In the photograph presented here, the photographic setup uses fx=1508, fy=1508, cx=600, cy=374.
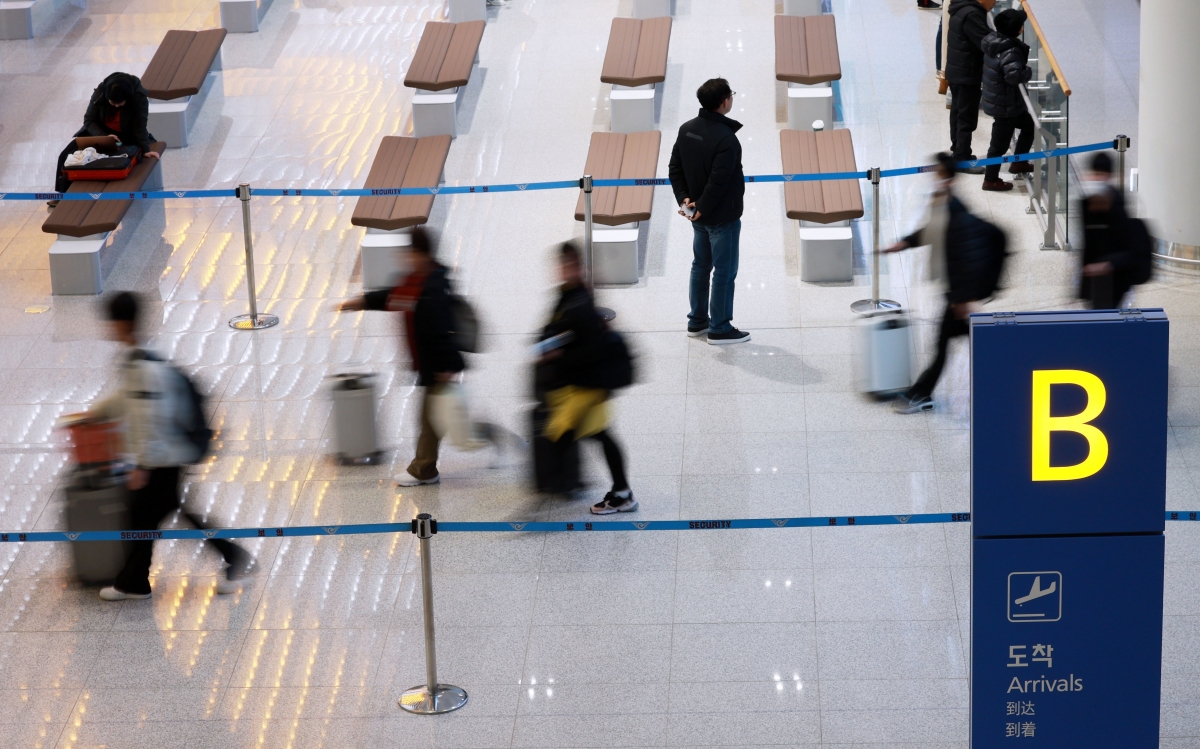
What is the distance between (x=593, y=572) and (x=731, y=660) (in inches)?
40.3

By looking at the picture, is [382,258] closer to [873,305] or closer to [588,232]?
[588,232]

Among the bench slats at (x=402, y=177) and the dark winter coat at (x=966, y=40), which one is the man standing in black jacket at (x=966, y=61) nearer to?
the dark winter coat at (x=966, y=40)

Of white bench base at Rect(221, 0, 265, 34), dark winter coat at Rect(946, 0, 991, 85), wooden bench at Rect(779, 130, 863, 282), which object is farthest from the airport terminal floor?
white bench base at Rect(221, 0, 265, 34)

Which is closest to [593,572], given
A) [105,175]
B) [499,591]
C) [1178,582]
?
[499,591]

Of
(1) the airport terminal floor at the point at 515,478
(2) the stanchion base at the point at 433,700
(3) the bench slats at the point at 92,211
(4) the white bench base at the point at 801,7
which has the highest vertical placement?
(4) the white bench base at the point at 801,7

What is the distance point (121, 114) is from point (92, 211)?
126cm

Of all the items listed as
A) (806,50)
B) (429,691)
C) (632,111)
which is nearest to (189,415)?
(429,691)

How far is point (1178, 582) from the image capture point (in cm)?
703

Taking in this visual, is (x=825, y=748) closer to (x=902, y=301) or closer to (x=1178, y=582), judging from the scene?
(x=1178, y=582)

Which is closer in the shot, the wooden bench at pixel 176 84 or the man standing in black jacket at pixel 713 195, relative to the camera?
Answer: the man standing in black jacket at pixel 713 195

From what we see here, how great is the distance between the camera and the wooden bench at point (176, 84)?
13.6 m

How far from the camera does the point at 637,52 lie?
13.8 metres

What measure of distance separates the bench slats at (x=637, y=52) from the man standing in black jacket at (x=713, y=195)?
3.68m

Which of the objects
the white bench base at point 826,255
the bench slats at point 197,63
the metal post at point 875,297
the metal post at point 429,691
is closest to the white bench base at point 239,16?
the bench slats at point 197,63
